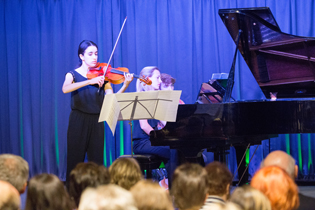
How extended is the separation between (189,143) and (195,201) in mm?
1520

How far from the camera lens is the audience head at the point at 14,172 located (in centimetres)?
227

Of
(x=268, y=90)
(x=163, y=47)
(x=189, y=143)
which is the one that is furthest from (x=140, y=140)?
(x=163, y=47)

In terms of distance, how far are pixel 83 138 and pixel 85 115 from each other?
261 millimetres

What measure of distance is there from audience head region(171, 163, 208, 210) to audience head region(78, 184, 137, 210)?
591 mm

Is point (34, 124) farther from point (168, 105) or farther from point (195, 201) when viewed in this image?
point (195, 201)

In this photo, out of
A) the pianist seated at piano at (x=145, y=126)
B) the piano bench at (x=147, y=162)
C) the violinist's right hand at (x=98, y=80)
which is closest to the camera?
the piano bench at (x=147, y=162)

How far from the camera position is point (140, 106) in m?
3.52

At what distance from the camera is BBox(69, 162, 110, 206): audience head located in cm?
223

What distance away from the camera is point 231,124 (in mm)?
3562

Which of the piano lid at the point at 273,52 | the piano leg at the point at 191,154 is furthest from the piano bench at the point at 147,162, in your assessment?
the piano lid at the point at 273,52

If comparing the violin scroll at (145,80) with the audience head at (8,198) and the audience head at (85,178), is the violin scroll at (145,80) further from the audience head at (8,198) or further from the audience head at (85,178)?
the audience head at (8,198)

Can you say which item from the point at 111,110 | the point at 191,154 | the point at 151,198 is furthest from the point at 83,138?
the point at 151,198

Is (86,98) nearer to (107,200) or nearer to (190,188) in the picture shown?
(190,188)

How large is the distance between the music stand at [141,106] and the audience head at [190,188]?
4.67ft
